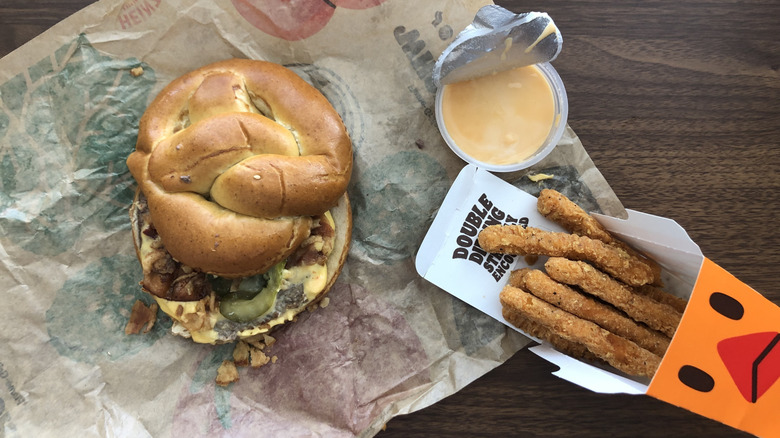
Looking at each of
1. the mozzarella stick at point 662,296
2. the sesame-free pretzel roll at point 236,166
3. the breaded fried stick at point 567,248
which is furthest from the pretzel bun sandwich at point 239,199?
the mozzarella stick at point 662,296

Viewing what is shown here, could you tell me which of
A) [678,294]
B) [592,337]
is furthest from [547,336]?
[678,294]

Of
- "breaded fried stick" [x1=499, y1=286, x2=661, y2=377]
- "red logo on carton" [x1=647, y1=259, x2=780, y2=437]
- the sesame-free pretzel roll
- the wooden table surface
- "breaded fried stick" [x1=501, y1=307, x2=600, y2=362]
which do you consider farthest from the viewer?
the wooden table surface

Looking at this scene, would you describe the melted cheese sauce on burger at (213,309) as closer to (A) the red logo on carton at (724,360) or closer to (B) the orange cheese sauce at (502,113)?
(B) the orange cheese sauce at (502,113)

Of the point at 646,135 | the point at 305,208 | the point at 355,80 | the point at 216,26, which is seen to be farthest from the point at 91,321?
the point at 646,135

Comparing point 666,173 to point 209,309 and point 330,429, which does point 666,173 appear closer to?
point 330,429

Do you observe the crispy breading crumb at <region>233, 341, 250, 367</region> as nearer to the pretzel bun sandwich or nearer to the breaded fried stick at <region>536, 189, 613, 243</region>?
the pretzel bun sandwich

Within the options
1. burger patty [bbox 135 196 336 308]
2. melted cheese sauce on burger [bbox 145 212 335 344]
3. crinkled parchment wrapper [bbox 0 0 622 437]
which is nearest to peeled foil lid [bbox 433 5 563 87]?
crinkled parchment wrapper [bbox 0 0 622 437]
